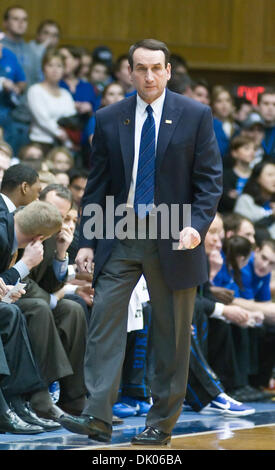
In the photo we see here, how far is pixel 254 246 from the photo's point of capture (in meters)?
7.29

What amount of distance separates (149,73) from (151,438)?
1.65 metres

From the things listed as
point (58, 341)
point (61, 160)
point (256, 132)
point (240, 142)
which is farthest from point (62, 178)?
point (256, 132)

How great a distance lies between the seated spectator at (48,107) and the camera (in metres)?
8.91

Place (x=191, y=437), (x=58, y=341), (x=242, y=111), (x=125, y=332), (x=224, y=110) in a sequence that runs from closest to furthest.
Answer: (x=125, y=332), (x=191, y=437), (x=58, y=341), (x=224, y=110), (x=242, y=111)

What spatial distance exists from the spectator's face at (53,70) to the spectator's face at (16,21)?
0.71 meters

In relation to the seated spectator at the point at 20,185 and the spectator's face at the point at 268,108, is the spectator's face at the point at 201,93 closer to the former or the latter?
the spectator's face at the point at 268,108

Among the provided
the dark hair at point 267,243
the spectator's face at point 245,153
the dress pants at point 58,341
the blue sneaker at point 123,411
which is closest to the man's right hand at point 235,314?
the dark hair at point 267,243

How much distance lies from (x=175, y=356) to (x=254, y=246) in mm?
3037

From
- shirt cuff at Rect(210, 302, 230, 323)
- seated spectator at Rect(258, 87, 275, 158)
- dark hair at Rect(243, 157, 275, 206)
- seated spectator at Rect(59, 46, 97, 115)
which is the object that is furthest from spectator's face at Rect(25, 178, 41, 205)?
seated spectator at Rect(258, 87, 275, 158)

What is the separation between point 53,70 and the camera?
8.97m

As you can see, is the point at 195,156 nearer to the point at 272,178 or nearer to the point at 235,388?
the point at 235,388

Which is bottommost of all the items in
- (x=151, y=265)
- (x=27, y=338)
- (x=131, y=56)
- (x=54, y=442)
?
(x=54, y=442)

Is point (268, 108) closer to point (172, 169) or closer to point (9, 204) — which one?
point (9, 204)

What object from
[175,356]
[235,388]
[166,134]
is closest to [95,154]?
[166,134]
